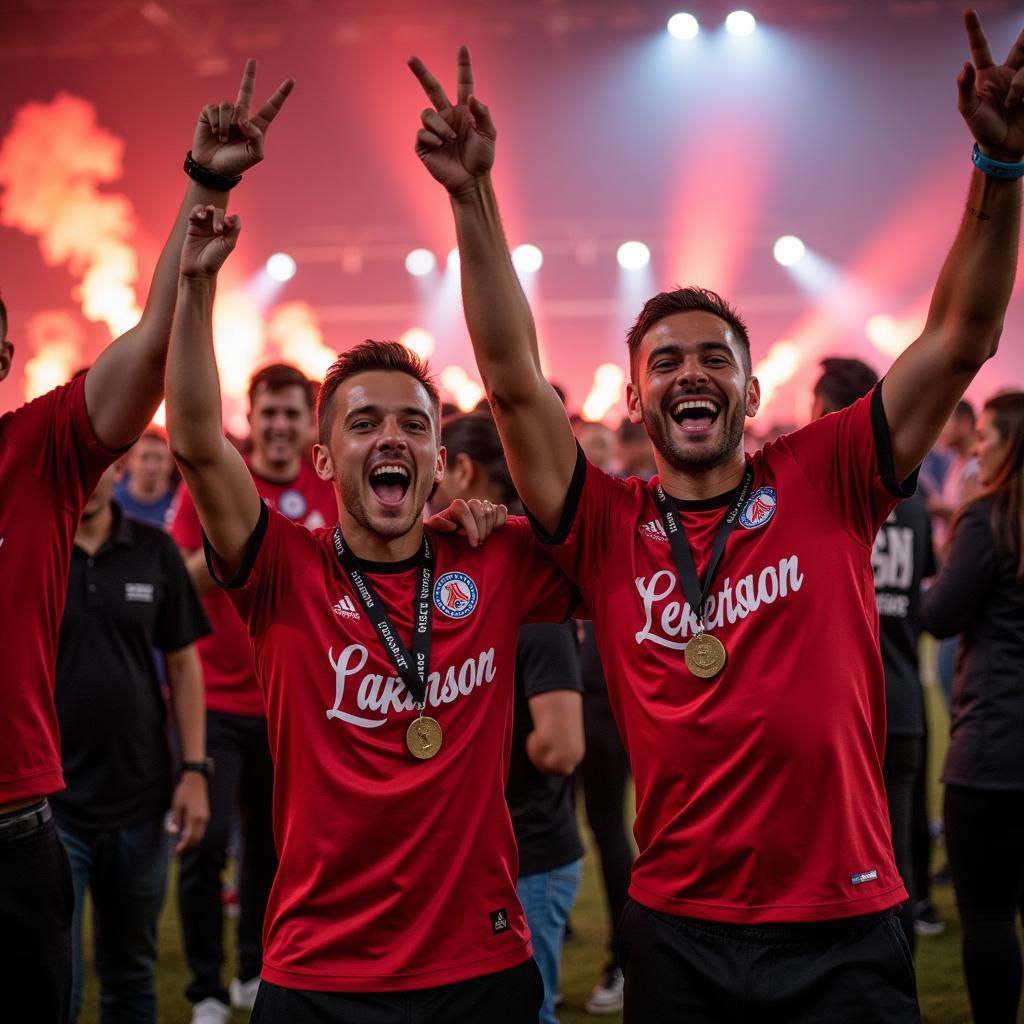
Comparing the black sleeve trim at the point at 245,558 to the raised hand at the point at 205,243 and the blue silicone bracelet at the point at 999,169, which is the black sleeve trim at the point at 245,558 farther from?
the blue silicone bracelet at the point at 999,169

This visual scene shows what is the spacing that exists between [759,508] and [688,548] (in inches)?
6.9

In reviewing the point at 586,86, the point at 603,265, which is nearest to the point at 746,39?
the point at 586,86

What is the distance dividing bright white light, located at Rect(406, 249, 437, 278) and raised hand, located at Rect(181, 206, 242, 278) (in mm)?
17554

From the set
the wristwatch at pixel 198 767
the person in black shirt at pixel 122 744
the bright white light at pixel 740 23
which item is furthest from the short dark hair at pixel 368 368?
the bright white light at pixel 740 23

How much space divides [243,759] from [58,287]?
609 inches

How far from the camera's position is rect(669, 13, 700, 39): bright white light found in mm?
16641

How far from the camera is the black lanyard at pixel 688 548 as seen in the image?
2291mm

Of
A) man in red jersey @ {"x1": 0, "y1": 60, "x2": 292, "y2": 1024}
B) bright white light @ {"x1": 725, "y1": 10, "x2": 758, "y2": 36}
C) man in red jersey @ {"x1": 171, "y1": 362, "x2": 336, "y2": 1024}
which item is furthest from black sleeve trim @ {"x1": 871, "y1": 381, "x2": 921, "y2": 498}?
bright white light @ {"x1": 725, "y1": 10, "x2": 758, "y2": 36}

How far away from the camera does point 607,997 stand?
4.51m

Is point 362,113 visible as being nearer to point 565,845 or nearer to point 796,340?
point 796,340

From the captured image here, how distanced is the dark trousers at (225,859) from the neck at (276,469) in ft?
3.29

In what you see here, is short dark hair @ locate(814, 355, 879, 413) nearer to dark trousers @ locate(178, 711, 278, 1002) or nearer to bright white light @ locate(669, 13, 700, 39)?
dark trousers @ locate(178, 711, 278, 1002)

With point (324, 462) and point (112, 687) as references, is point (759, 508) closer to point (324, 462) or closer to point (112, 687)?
point (324, 462)

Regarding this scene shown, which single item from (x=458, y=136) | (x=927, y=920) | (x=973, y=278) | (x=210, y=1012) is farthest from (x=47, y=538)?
(x=927, y=920)
